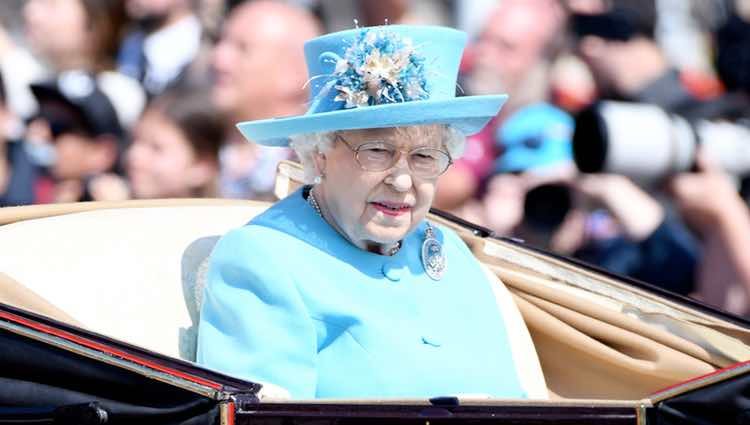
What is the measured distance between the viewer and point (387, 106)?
2785 mm

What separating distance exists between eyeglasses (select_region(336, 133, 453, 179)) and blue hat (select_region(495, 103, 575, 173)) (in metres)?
2.23

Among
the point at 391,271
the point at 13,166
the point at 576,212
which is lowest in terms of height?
the point at 391,271

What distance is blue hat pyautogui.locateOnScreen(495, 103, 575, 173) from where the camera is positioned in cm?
515

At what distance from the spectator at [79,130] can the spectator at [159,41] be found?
273 millimetres

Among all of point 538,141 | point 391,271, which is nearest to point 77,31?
point 538,141

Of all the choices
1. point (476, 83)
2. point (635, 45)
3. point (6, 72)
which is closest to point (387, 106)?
point (635, 45)

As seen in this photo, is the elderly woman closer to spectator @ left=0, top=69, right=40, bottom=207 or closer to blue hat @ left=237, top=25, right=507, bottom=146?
blue hat @ left=237, top=25, right=507, bottom=146

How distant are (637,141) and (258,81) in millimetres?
1643

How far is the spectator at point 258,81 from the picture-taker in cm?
525

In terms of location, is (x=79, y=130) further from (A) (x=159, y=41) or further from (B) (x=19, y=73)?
(B) (x=19, y=73)

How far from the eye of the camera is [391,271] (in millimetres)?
3004

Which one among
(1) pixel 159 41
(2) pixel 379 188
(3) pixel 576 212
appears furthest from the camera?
(1) pixel 159 41

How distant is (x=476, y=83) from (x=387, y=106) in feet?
8.99

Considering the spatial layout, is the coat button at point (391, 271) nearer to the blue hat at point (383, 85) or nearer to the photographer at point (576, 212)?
the blue hat at point (383, 85)
